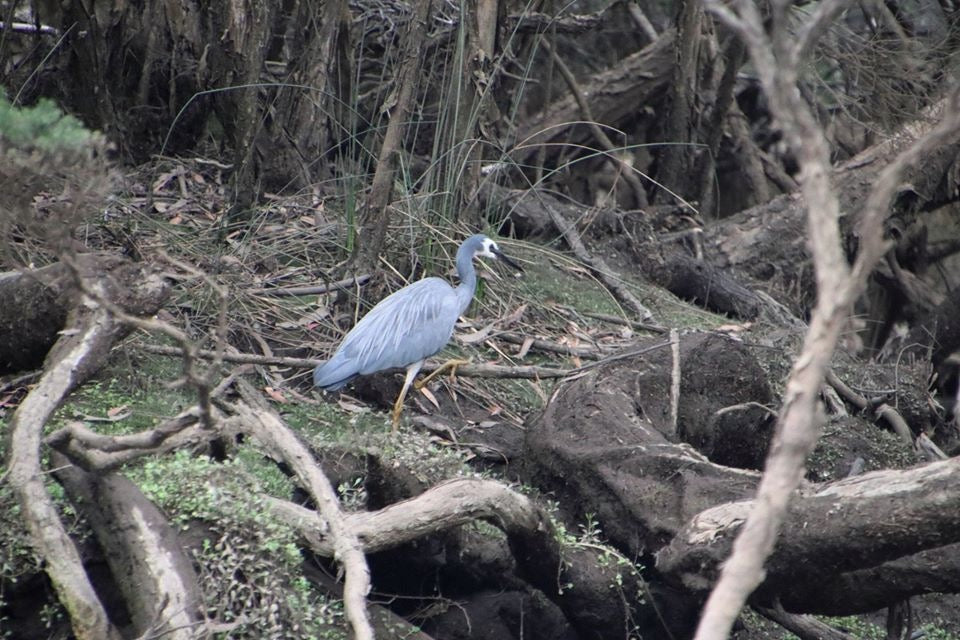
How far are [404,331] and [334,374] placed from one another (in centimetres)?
41

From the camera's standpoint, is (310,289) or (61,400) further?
(310,289)

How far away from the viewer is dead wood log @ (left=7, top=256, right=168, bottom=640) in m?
3.41

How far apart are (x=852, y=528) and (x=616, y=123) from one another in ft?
20.1

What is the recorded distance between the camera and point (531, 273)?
715cm

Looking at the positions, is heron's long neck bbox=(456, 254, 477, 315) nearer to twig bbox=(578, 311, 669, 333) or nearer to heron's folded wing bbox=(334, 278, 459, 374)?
heron's folded wing bbox=(334, 278, 459, 374)

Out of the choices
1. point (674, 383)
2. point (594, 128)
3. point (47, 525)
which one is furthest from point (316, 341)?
point (594, 128)

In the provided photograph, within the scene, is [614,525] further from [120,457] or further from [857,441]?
[120,457]

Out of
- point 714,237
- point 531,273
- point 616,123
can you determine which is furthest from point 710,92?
point 531,273

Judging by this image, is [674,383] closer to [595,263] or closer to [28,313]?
[595,263]

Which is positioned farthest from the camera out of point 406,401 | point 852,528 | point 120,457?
point 406,401

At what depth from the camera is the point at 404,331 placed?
5516 millimetres

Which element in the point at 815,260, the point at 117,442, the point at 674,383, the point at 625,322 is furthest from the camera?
the point at 625,322

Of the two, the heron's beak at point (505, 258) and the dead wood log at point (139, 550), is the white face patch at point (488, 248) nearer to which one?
the heron's beak at point (505, 258)

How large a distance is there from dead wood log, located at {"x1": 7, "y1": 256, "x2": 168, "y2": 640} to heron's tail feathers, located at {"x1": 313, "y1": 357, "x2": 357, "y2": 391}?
3.67 feet
